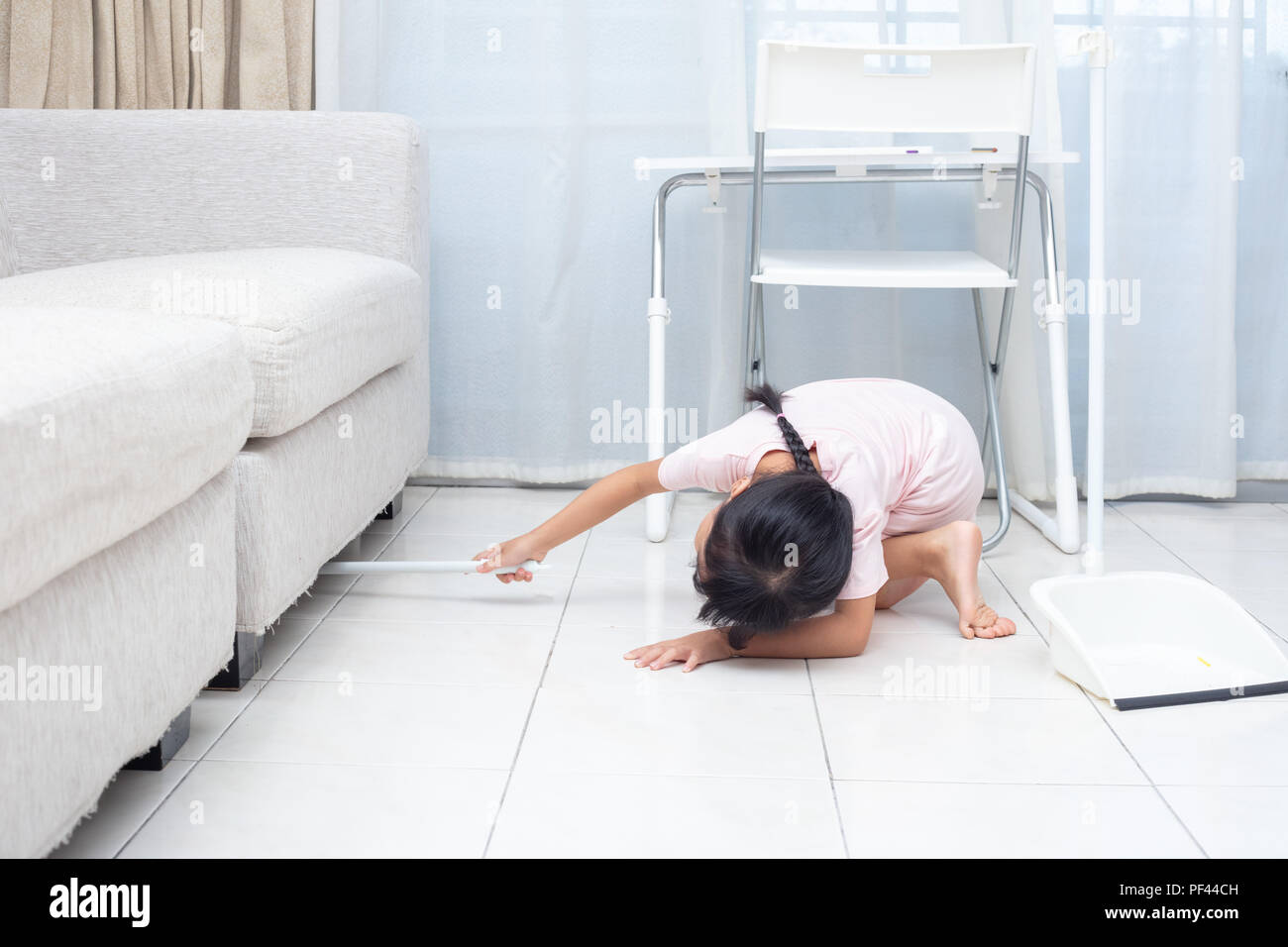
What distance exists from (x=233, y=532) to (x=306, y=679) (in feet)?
0.72

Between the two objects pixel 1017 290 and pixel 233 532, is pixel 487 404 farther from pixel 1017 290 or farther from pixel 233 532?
pixel 233 532

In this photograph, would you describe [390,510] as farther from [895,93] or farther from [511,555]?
[895,93]

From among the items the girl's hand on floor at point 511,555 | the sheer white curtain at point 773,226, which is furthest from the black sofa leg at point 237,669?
the sheer white curtain at point 773,226

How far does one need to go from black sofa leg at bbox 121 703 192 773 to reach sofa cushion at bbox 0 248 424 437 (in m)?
0.31

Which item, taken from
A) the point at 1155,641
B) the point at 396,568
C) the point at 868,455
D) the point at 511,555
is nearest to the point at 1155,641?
the point at 1155,641

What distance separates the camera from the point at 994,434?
2035mm

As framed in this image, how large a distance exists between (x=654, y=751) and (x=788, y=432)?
16.4 inches

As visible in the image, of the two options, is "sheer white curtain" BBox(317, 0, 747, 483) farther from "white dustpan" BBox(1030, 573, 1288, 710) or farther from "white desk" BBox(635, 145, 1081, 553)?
"white dustpan" BBox(1030, 573, 1288, 710)

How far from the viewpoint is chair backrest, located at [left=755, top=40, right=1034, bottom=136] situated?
1.68m

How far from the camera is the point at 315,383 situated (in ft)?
4.50

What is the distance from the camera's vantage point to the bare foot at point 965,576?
5.15 ft

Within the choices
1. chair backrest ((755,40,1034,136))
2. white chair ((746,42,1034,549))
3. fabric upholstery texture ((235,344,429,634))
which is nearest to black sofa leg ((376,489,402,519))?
fabric upholstery texture ((235,344,429,634))

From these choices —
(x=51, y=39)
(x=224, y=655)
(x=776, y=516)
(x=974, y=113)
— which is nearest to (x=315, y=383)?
(x=224, y=655)

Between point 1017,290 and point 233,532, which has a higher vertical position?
point 1017,290
